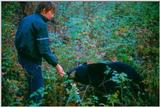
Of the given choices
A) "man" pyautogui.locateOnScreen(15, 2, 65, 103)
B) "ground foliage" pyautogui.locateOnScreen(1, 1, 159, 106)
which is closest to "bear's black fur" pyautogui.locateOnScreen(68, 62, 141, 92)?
"ground foliage" pyautogui.locateOnScreen(1, 1, 159, 106)

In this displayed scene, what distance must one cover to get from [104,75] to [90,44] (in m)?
1.57

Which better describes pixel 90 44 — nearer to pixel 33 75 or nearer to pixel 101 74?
pixel 101 74

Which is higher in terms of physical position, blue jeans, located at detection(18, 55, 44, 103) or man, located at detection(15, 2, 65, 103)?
man, located at detection(15, 2, 65, 103)

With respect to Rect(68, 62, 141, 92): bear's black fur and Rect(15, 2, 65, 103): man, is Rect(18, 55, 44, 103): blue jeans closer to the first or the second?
Rect(15, 2, 65, 103): man

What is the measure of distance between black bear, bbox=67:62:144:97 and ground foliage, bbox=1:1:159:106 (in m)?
0.13

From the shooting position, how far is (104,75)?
221 inches

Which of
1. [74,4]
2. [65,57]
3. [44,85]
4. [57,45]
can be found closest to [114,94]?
[44,85]

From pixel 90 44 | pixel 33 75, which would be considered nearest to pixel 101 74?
pixel 33 75

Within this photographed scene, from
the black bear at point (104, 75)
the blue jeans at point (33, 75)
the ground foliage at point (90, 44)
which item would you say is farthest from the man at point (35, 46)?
the black bear at point (104, 75)

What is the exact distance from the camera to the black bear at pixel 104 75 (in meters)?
5.45

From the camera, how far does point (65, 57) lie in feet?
20.9

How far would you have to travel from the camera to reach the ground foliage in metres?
5.15

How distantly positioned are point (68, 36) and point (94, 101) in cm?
237

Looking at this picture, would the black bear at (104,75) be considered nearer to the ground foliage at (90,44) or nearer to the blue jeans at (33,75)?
the ground foliage at (90,44)
